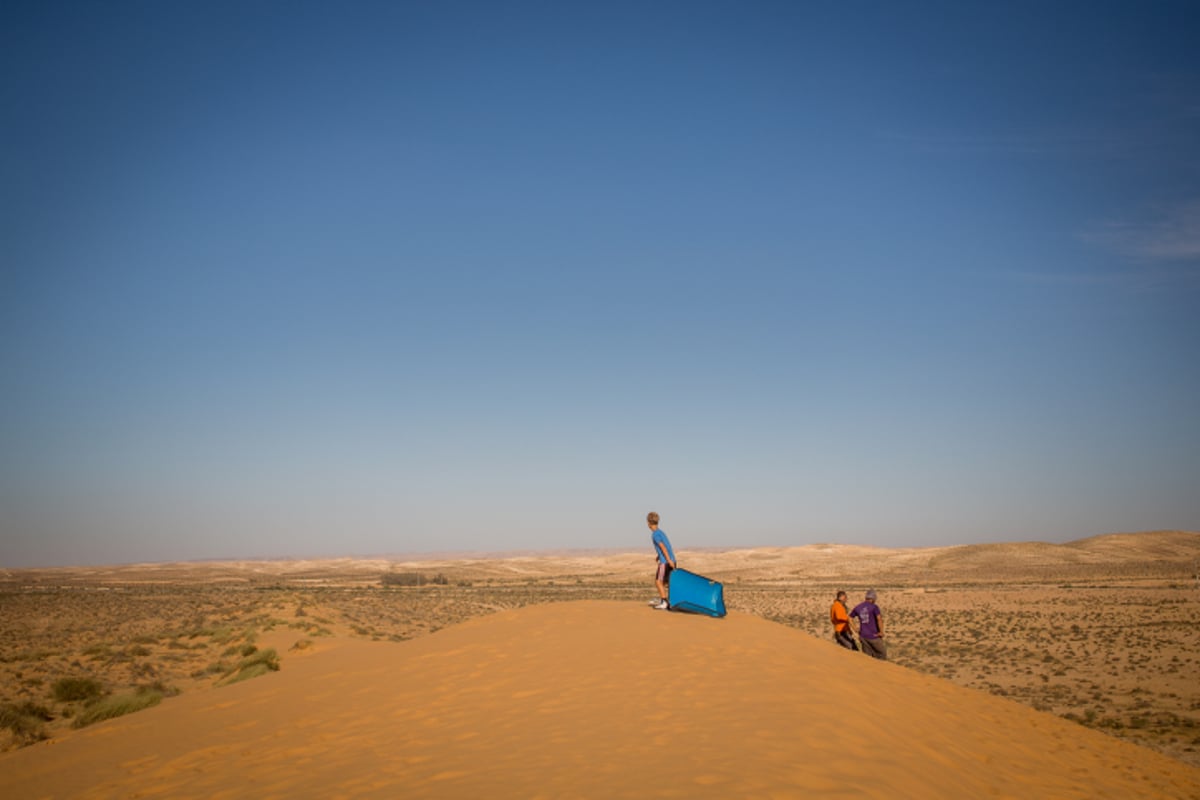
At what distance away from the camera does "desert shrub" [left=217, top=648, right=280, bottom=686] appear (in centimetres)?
1591

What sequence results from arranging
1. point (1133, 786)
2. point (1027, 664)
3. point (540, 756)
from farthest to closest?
point (1027, 664) → point (1133, 786) → point (540, 756)

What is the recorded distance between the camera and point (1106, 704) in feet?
57.2

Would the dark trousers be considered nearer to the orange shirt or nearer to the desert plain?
the orange shirt

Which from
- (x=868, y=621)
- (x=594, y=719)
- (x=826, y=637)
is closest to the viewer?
(x=594, y=719)

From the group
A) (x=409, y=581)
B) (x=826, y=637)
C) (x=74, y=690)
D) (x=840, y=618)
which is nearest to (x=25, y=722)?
(x=74, y=690)

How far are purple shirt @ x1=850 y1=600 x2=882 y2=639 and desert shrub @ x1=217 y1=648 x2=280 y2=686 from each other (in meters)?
12.8

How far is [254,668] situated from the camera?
16.2m

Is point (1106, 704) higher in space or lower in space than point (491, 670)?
lower

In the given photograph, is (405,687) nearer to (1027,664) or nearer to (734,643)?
(734,643)

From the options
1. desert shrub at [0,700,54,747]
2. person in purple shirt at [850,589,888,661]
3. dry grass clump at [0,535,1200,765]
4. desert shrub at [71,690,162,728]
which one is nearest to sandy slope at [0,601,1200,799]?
person in purple shirt at [850,589,888,661]

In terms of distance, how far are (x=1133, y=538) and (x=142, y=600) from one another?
12132cm

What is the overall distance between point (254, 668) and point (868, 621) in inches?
529

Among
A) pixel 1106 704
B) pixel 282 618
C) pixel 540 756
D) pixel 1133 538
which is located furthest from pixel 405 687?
pixel 1133 538

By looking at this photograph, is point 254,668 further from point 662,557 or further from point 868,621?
point 868,621
